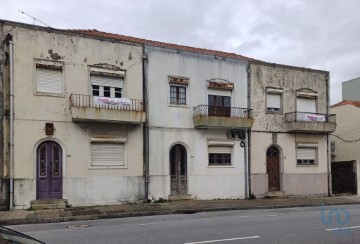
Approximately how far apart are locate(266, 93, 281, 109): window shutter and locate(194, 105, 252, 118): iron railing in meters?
1.78

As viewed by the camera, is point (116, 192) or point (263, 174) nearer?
point (116, 192)

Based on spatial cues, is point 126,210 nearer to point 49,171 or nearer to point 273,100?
point 49,171

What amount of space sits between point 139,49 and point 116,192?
22.2ft

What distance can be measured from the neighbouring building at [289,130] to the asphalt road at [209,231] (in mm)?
8055

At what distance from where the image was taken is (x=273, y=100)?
70.6 ft

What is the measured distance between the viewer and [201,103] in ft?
63.1

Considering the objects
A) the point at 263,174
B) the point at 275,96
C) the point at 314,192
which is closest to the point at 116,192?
the point at 263,174

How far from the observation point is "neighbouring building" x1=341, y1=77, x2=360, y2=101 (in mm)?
35656

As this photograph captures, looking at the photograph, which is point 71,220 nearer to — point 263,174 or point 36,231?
point 36,231

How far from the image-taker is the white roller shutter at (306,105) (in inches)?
881

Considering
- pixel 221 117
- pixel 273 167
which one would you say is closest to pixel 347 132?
pixel 273 167

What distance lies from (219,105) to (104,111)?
6.46 metres

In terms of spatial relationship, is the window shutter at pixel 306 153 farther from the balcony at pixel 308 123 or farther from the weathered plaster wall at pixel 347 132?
the weathered plaster wall at pixel 347 132

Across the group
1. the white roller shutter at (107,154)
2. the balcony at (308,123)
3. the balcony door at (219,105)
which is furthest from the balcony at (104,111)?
→ the balcony at (308,123)
